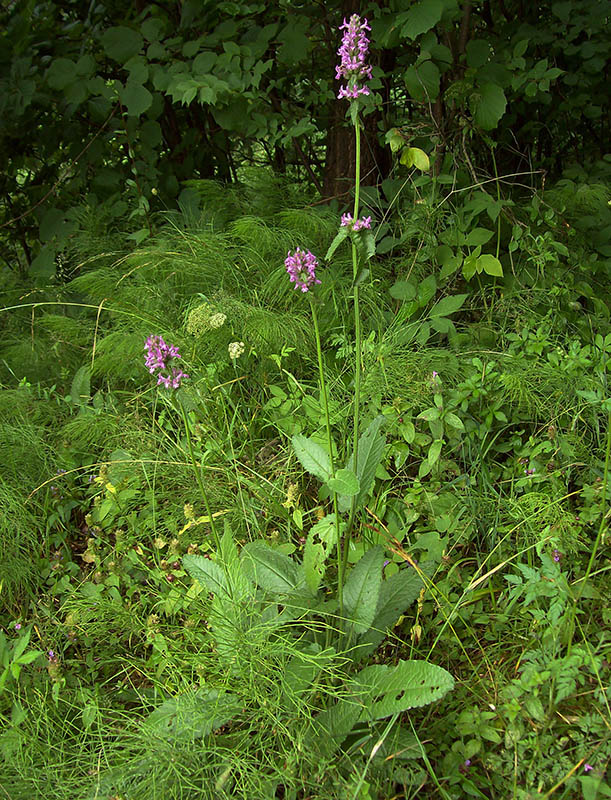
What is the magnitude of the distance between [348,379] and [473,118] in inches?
48.4

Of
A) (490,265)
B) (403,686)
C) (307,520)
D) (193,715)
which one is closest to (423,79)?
(490,265)

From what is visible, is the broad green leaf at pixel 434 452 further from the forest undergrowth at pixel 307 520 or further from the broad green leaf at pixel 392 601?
the broad green leaf at pixel 392 601

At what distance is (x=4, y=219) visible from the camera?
135 inches

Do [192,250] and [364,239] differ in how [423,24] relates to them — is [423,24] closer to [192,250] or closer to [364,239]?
[192,250]

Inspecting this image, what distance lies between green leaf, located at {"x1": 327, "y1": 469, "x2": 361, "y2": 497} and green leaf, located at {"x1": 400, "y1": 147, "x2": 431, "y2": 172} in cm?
142

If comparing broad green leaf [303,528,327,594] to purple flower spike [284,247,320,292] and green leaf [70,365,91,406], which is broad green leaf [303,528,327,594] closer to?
purple flower spike [284,247,320,292]

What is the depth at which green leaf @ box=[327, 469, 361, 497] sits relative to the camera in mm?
1299

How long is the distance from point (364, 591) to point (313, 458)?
0.30m

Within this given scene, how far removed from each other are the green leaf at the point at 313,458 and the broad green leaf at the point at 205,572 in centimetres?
30

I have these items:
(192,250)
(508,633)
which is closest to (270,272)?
(192,250)

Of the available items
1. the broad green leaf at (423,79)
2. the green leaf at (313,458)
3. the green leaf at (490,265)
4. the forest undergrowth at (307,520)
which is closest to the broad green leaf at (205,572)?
the forest undergrowth at (307,520)

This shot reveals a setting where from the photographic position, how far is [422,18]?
214 centimetres

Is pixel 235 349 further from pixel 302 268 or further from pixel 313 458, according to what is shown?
pixel 302 268

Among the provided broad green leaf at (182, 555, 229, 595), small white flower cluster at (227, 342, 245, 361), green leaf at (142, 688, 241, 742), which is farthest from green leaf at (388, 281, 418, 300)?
green leaf at (142, 688, 241, 742)
